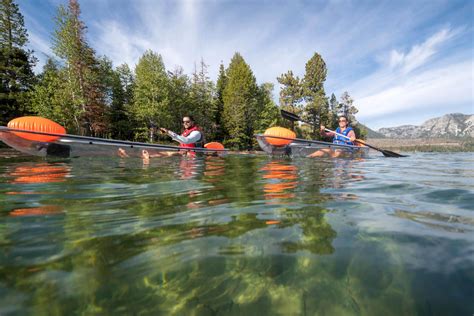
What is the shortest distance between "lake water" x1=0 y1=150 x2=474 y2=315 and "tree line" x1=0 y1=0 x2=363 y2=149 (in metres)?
25.3

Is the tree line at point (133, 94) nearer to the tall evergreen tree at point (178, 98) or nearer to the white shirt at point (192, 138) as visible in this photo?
the tall evergreen tree at point (178, 98)

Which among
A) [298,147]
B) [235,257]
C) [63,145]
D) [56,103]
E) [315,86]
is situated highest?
[315,86]

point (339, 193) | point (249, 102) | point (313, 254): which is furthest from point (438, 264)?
point (249, 102)

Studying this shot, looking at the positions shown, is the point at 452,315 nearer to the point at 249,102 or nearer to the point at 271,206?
the point at 271,206

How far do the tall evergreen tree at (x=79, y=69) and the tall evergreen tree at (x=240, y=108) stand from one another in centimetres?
1548

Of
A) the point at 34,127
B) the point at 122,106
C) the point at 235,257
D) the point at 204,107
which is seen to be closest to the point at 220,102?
the point at 204,107

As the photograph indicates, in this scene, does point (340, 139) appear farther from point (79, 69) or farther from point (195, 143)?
point (79, 69)

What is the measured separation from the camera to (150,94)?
1113 inches

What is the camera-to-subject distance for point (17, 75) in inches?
923

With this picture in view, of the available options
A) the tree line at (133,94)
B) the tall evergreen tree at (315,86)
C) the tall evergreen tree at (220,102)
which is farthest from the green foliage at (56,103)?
the tall evergreen tree at (315,86)

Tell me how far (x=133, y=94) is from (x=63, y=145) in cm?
2582

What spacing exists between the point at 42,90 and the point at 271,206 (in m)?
27.6

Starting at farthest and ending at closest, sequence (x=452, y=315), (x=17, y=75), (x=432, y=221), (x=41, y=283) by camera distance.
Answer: (x=17, y=75) → (x=432, y=221) → (x=41, y=283) → (x=452, y=315)

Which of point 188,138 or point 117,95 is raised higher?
point 117,95
